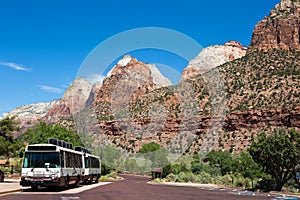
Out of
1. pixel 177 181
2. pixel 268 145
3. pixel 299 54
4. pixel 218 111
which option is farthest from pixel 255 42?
pixel 268 145

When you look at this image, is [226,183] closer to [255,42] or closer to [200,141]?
[200,141]

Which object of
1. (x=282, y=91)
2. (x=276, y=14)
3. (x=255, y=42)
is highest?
(x=276, y=14)

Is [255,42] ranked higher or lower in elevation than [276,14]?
lower

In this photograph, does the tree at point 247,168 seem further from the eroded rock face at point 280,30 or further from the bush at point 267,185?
the eroded rock face at point 280,30

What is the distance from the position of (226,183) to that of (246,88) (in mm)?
40129

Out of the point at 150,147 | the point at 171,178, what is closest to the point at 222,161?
the point at 171,178

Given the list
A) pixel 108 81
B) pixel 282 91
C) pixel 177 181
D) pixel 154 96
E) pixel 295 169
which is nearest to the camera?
pixel 295 169

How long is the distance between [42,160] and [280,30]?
9777 cm

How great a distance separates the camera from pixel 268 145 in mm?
38219

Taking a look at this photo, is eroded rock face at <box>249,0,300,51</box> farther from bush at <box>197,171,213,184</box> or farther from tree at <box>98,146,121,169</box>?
bush at <box>197,171,213,184</box>

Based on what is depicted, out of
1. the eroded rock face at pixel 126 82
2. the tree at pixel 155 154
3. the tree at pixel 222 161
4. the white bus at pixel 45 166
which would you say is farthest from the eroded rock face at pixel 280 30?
the white bus at pixel 45 166

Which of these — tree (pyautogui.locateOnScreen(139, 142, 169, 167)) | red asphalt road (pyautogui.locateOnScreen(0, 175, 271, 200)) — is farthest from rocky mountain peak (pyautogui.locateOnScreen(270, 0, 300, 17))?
red asphalt road (pyautogui.locateOnScreen(0, 175, 271, 200))

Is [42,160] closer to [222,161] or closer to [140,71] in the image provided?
[222,161]

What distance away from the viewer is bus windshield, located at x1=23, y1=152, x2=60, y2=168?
91.2 feet
